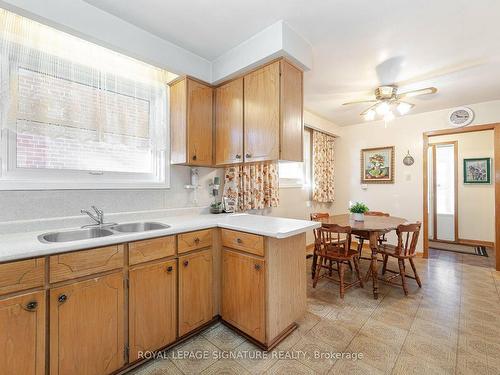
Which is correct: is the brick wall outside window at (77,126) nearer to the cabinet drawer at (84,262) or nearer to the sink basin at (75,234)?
the sink basin at (75,234)

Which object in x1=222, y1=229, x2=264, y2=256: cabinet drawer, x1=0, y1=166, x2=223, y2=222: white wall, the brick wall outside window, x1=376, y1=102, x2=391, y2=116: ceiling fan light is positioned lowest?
x1=222, y1=229, x2=264, y2=256: cabinet drawer

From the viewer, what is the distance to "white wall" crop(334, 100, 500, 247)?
3934mm

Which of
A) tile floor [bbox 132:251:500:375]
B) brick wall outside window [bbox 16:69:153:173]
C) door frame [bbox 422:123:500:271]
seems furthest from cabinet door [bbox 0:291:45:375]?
door frame [bbox 422:123:500:271]

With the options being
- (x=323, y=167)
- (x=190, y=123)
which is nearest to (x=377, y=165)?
(x=323, y=167)

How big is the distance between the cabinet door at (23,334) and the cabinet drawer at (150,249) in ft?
1.53

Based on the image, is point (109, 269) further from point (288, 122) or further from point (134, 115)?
point (288, 122)

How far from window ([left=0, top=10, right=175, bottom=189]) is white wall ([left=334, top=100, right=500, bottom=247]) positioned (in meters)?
3.86

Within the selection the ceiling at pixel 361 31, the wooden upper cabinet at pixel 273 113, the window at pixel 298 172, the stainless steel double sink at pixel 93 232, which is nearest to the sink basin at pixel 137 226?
the stainless steel double sink at pixel 93 232

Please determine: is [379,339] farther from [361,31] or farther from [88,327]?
[361,31]

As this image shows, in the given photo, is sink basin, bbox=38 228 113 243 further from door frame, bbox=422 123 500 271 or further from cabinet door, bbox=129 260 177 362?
door frame, bbox=422 123 500 271

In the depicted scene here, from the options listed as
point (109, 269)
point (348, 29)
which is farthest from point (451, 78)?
point (109, 269)

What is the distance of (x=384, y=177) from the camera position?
175 inches

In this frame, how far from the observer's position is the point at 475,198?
4707 millimetres

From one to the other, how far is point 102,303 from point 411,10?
2.90m
